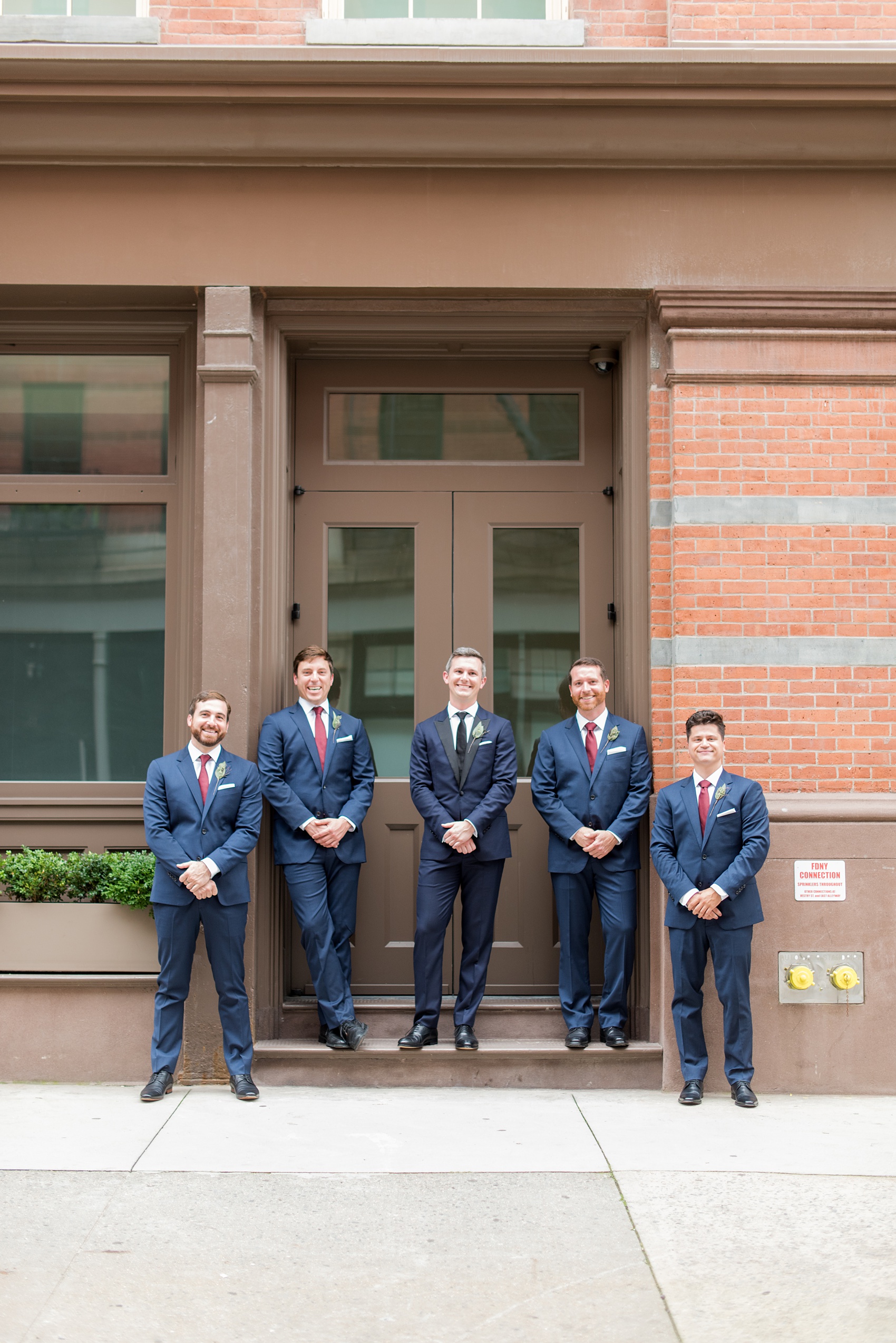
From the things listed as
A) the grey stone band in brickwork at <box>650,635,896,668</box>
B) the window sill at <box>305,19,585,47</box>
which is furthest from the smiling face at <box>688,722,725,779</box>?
the window sill at <box>305,19,585,47</box>

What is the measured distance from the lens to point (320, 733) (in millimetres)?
6387

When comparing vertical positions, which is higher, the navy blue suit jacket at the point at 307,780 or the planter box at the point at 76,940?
the navy blue suit jacket at the point at 307,780

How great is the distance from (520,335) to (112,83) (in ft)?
8.53

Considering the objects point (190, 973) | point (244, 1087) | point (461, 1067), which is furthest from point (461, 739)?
point (244, 1087)

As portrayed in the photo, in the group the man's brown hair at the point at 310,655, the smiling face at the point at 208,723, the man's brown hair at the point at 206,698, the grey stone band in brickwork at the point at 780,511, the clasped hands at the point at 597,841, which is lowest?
the clasped hands at the point at 597,841

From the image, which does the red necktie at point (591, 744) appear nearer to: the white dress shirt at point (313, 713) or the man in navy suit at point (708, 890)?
the man in navy suit at point (708, 890)

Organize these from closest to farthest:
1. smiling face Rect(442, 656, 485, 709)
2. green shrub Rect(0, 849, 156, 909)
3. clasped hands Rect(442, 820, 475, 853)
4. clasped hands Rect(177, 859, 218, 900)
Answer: clasped hands Rect(177, 859, 218, 900)
clasped hands Rect(442, 820, 475, 853)
green shrub Rect(0, 849, 156, 909)
smiling face Rect(442, 656, 485, 709)

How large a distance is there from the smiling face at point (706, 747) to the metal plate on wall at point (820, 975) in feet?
3.59

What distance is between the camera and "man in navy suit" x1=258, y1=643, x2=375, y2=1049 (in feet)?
20.3

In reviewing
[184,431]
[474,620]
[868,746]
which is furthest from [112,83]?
[868,746]

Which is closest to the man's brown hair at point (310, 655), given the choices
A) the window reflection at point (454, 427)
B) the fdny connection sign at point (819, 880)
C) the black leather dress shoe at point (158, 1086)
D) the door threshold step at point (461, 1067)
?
the window reflection at point (454, 427)

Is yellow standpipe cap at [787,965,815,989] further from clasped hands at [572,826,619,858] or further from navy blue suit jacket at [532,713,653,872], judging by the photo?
clasped hands at [572,826,619,858]

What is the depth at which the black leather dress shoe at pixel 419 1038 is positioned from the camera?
20.4 ft

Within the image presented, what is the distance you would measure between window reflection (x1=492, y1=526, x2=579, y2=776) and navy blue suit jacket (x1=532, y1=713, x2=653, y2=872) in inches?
25.2
